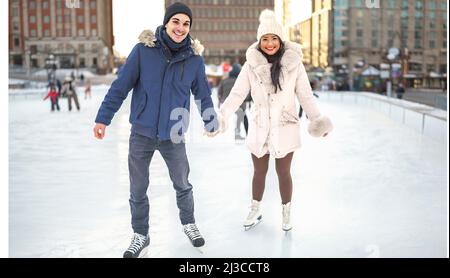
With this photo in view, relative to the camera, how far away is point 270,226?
3414mm

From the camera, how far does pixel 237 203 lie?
13.4 feet

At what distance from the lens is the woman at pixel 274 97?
304 centimetres

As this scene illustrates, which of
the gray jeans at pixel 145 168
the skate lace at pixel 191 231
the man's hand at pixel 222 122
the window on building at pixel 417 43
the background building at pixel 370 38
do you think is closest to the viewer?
the gray jeans at pixel 145 168

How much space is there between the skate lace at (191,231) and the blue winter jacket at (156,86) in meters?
0.57

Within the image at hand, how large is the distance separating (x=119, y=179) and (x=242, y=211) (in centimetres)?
169

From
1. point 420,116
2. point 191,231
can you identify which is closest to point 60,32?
point 420,116

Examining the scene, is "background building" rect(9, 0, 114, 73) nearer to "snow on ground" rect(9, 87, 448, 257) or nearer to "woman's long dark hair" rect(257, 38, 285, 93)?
"snow on ground" rect(9, 87, 448, 257)

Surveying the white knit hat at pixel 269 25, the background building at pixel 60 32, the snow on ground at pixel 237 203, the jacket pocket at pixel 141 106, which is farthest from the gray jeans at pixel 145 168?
the background building at pixel 60 32

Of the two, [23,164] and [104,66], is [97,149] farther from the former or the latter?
[104,66]

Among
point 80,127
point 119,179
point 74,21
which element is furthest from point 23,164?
point 74,21

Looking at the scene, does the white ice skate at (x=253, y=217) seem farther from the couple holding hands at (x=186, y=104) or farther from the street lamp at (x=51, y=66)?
the street lamp at (x=51, y=66)

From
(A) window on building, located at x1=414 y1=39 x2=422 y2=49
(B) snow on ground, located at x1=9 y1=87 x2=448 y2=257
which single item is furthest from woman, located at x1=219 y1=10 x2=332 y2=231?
(A) window on building, located at x1=414 y1=39 x2=422 y2=49

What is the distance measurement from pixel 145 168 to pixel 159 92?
1.35 feet

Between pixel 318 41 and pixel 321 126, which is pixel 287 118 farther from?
pixel 318 41
